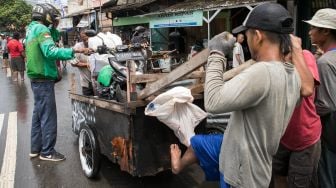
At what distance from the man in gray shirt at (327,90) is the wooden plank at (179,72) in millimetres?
941

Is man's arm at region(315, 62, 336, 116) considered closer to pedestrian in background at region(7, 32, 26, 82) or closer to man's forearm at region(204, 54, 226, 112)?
man's forearm at region(204, 54, 226, 112)

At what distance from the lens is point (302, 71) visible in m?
2.52

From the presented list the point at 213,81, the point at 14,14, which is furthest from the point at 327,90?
the point at 14,14

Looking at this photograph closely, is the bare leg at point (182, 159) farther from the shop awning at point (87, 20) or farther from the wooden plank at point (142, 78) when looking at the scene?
the shop awning at point (87, 20)

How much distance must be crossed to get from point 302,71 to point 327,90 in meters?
0.58

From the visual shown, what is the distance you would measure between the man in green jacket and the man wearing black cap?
9.14ft

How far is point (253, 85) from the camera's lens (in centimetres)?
197

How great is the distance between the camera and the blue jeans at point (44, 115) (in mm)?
4953

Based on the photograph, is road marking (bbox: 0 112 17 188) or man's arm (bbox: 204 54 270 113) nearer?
man's arm (bbox: 204 54 270 113)

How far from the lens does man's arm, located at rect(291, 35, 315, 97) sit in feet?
8.23

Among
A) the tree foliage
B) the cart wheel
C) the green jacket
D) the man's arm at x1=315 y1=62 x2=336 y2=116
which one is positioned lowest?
the cart wheel

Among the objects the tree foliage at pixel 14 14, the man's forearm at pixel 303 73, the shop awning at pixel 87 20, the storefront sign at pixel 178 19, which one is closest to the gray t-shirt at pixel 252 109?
the man's forearm at pixel 303 73

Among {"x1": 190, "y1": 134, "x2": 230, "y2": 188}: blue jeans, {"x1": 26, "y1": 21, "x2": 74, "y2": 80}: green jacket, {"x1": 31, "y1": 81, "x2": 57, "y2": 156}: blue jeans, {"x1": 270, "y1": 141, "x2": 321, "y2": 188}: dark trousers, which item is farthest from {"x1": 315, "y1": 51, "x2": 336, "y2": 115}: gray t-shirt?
{"x1": 31, "y1": 81, "x2": 57, "y2": 156}: blue jeans

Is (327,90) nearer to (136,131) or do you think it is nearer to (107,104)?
(136,131)
